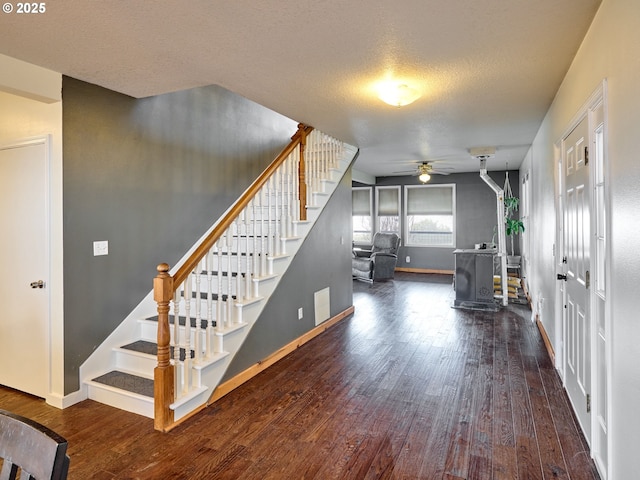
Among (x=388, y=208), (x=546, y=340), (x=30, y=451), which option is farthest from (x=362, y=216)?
(x=30, y=451)

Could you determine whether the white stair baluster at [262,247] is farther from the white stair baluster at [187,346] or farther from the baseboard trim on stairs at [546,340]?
the baseboard trim on stairs at [546,340]

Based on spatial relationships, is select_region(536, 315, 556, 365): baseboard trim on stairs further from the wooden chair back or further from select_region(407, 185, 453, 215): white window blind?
select_region(407, 185, 453, 215): white window blind

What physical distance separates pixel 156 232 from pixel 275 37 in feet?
7.08

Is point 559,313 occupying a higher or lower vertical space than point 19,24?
lower

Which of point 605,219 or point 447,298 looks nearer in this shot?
point 605,219

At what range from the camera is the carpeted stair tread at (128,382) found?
2.85 m

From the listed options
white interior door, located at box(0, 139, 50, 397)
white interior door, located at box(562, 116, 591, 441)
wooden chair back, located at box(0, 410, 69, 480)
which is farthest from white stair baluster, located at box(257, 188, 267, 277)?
wooden chair back, located at box(0, 410, 69, 480)

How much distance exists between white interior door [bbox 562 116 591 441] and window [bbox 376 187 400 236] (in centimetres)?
716

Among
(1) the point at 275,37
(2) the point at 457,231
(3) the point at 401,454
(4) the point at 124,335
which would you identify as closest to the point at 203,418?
(4) the point at 124,335

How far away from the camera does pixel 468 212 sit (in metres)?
9.58

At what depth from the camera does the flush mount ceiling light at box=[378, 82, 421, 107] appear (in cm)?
304

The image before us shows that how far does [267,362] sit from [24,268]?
7.12ft

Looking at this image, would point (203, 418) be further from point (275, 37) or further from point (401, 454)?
point (275, 37)

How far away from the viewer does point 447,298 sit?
22.5 feet
